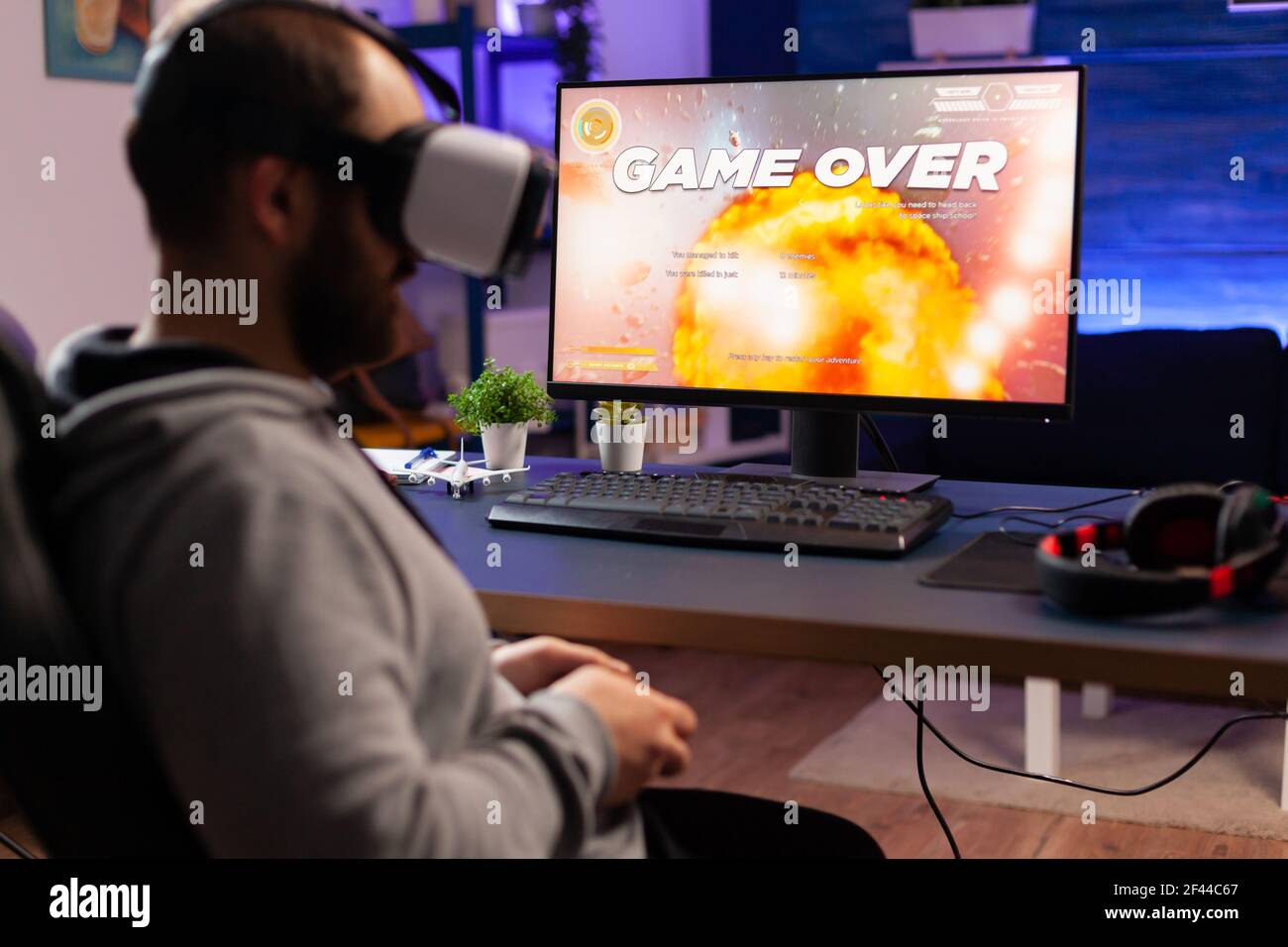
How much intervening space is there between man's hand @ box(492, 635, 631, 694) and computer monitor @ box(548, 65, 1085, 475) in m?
0.60

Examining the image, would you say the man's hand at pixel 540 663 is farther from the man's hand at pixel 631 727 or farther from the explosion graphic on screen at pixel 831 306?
the explosion graphic on screen at pixel 831 306

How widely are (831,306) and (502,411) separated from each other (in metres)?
0.51

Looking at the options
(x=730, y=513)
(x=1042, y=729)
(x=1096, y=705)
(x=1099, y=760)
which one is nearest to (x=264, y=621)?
(x=730, y=513)

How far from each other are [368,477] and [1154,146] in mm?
4277

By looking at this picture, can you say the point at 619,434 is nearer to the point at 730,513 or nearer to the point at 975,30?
the point at 730,513

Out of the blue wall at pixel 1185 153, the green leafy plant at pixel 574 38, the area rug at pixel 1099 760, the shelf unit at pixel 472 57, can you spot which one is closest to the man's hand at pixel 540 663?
the area rug at pixel 1099 760

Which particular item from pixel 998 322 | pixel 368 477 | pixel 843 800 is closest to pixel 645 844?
pixel 368 477

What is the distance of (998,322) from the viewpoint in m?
1.54

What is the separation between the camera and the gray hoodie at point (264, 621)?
0.69 meters

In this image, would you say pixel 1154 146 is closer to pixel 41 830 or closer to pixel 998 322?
pixel 998 322

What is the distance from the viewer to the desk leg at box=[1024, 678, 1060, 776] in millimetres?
2891

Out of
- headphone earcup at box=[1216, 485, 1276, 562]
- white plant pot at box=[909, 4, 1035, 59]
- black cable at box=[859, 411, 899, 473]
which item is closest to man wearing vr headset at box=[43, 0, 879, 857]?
headphone earcup at box=[1216, 485, 1276, 562]

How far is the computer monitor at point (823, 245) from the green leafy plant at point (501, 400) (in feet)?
0.38

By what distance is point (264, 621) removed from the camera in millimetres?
693
